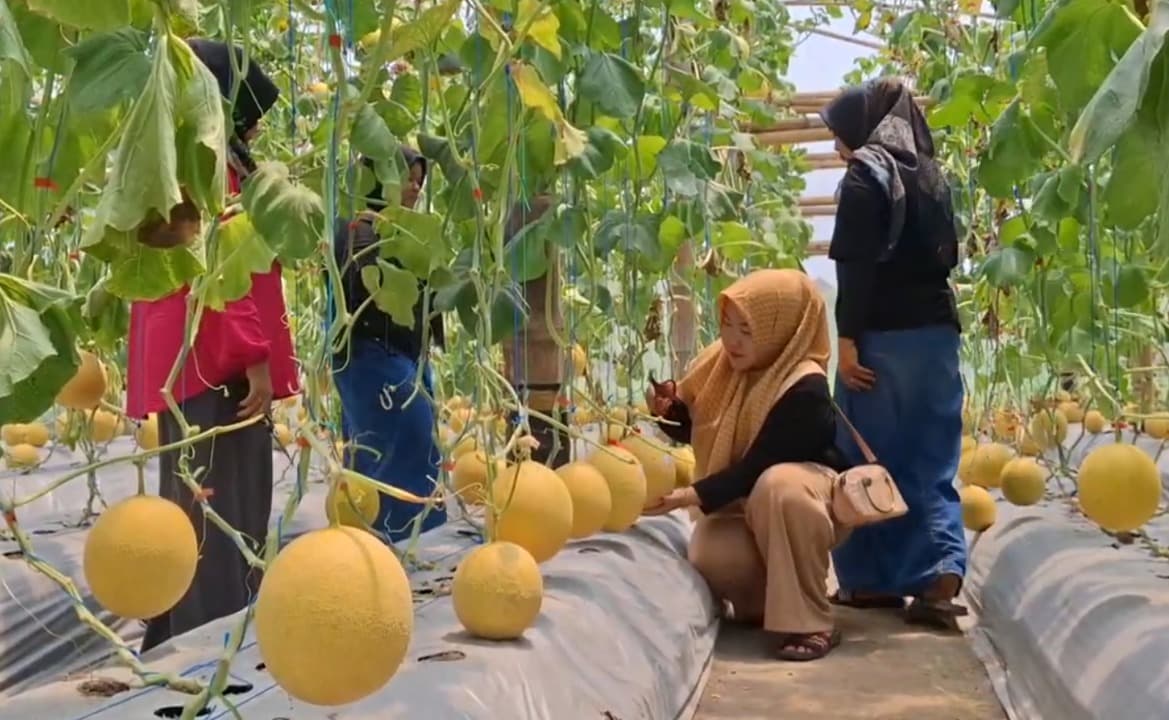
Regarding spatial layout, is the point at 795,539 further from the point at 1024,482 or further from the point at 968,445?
the point at 968,445

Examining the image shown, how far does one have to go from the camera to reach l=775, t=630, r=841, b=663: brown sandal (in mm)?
2936

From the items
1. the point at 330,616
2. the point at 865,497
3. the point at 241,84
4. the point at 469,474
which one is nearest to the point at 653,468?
the point at 865,497

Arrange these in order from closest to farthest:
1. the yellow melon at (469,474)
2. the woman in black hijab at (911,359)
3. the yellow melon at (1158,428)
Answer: the yellow melon at (469,474)
the woman in black hijab at (911,359)
the yellow melon at (1158,428)

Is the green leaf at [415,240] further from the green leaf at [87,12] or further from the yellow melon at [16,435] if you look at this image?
the yellow melon at [16,435]

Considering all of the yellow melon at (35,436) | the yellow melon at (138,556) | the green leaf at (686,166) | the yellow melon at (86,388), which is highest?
the green leaf at (686,166)

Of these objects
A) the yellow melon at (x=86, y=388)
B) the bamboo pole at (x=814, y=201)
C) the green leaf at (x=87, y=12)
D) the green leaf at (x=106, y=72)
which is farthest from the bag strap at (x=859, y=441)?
the bamboo pole at (x=814, y=201)

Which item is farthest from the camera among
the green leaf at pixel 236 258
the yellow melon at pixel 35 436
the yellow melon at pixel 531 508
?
the yellow melon at pixel 35 436

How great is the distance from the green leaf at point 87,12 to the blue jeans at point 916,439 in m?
2.68

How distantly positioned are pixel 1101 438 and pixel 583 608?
12.0ft

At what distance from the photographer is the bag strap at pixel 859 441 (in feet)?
10.3

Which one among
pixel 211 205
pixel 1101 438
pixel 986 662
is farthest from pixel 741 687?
pixel 1101 438

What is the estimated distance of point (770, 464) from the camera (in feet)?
10.2

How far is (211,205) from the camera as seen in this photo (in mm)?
997

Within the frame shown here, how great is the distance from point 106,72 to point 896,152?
257 centimetres
